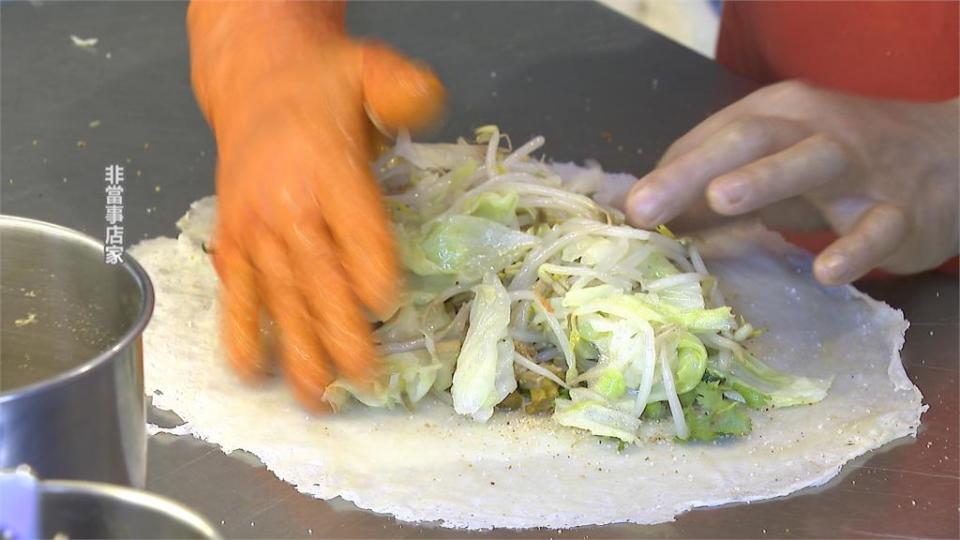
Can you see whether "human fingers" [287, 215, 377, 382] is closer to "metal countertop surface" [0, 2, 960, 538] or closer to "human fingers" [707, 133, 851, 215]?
"metal countertop surface" [0, 2, 960, 538]

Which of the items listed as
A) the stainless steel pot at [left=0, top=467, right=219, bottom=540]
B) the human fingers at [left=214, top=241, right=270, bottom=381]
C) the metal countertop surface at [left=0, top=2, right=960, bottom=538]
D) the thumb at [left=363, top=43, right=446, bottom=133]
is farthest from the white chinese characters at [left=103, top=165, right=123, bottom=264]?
the stainless steel pot at [left=0, top=467, right=219, bottom=540]

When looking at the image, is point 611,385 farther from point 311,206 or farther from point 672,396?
point 311,206

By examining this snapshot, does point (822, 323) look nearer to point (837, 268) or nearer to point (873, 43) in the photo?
point (837, 268)

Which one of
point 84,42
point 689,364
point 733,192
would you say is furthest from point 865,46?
point 84,42

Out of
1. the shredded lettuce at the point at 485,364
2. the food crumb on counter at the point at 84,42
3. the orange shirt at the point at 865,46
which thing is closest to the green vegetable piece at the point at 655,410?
the shredded lettuce at the point at 485,364

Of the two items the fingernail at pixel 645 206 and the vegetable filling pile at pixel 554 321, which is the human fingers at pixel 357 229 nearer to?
the vegetable filling pile at pixel 554 321
